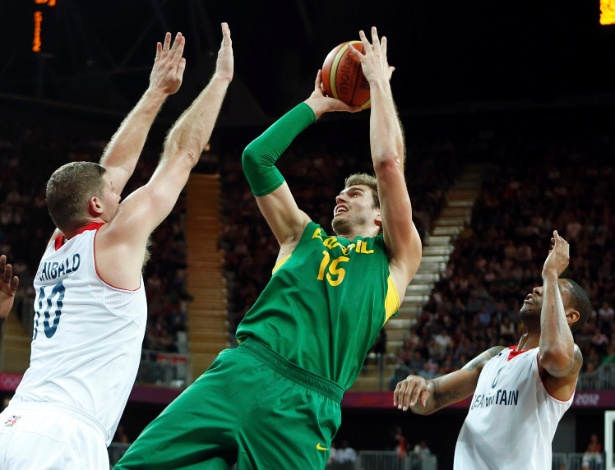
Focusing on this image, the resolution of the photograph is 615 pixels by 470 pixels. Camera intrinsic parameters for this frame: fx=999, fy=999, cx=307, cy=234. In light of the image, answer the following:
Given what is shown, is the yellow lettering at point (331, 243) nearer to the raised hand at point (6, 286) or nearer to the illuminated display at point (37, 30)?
the raised hand at point (6, 286)

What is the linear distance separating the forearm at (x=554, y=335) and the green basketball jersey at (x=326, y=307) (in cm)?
115

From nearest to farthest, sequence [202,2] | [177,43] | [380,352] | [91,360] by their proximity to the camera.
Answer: [91,360]
[177,43]
[380,352]
[202,2]

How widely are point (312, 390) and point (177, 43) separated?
1.95 metres

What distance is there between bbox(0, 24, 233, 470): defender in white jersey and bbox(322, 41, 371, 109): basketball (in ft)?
4.62

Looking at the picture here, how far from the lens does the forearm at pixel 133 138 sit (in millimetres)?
5191

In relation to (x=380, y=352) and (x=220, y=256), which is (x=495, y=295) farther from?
(x=220, y=256)

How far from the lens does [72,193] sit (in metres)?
4.38

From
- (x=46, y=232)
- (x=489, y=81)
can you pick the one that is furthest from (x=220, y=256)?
(x=489, y=81)

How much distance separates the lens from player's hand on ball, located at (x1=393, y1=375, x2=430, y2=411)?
Result: 6.03 metres

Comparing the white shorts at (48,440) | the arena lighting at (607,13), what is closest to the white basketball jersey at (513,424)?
the white shorts at (48,440)

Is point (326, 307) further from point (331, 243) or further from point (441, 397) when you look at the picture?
point (441, 397)

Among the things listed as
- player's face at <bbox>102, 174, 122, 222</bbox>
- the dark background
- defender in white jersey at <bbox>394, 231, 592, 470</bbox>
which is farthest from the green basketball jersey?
the dark background

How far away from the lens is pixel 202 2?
83.5ft

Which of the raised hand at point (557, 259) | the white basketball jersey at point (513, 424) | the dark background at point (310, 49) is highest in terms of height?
the dark background at point (310, 49)
